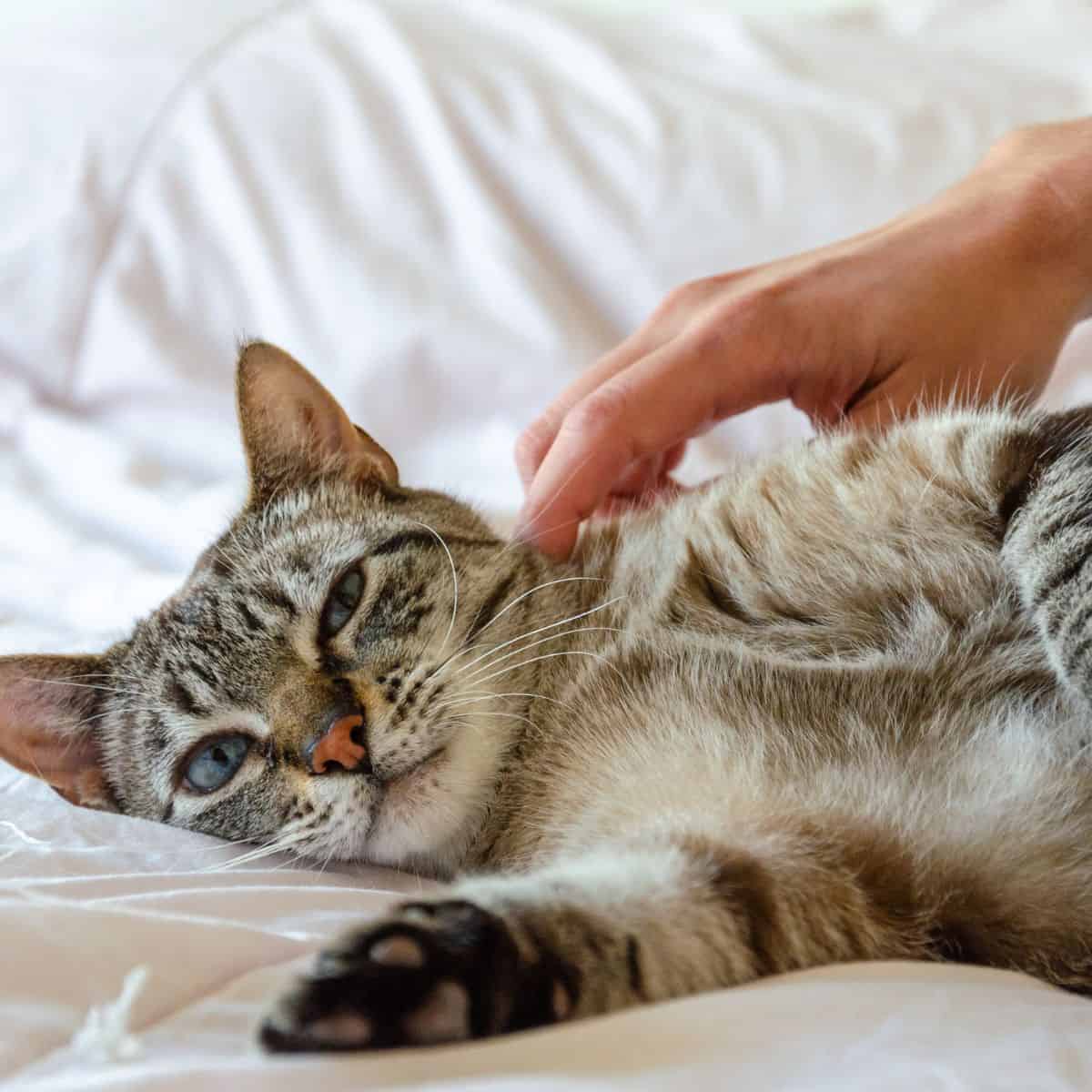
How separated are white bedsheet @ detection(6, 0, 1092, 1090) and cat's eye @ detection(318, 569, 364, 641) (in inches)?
32.5

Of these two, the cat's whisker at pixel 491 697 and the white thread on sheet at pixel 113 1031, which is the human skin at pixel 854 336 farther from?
the white thread on sheet at pixel 113 1031

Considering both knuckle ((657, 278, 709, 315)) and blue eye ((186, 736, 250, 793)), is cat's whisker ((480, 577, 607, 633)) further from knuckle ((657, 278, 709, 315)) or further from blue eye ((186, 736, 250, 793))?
knuckle ((657, 278, 709, 315))

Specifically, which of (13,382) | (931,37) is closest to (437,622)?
(13,382)

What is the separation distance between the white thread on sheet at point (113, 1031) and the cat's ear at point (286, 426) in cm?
98

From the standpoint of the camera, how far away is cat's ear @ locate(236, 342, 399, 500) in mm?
1713

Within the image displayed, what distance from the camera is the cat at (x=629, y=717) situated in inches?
39.8

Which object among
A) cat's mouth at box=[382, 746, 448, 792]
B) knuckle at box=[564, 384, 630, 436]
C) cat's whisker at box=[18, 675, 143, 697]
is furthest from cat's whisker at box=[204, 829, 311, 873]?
knuckle at box=[564, 384, 630, 436]

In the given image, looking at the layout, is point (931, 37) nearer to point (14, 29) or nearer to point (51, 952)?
point (14, 29)

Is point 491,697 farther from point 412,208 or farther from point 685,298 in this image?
point 412,208

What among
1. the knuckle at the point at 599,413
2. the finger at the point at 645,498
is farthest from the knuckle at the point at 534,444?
the knuckle at the point at 599,413

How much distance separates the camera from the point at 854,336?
1.90m

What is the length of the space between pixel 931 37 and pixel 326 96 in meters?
1.57

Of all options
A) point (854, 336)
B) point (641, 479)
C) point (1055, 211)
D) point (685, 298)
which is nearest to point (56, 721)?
point (641, 479)

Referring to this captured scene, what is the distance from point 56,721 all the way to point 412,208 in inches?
62.0
